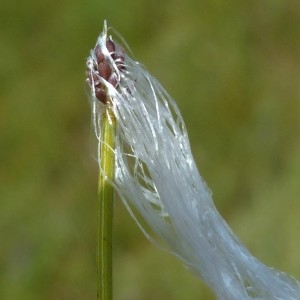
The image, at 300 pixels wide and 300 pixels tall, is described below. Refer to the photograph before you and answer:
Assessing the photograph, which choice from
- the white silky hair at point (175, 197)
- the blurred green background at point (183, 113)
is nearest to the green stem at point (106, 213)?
the white silky hair at point (175, 197)

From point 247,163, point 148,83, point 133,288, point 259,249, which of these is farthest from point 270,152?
point 148,83

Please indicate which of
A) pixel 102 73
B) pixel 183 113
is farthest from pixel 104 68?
pixel 183 113

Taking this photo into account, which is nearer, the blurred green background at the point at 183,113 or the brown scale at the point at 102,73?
the brown scale at the point at 102,73

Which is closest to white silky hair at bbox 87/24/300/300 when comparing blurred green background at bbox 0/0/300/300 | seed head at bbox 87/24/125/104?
seed head at bbox 87/24/125/104

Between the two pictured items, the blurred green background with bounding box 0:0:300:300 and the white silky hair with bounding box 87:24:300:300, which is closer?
the white silky hair with bounding box 87:24:300:300

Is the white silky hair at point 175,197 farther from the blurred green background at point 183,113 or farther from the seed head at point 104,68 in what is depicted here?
the blurred green background at point 183,113

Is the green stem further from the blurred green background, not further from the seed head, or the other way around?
the blurred green background

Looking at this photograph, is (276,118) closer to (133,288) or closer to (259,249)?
(259,249)
